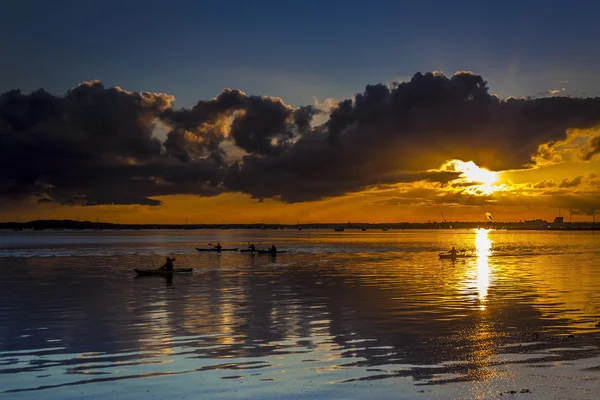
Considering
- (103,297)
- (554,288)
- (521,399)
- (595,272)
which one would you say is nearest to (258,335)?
(521,399)

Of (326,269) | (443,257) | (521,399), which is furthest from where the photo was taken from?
(443,257)

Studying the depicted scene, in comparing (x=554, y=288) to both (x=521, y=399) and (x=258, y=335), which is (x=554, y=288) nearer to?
(x=258, y=335)

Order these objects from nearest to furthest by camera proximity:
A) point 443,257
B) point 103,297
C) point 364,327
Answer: point 364,327 < point 103,297 < point 443,257

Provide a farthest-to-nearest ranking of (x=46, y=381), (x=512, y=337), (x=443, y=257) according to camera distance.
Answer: (x=443, y=257)
(x=512, y=337)
(x=46, y=381)

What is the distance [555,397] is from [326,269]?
76.5m

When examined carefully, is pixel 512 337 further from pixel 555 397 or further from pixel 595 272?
pixel 595 272

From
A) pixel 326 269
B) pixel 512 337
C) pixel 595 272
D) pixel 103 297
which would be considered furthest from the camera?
pixel 326 269

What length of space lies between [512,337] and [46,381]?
933 inches

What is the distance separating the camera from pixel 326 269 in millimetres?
98625

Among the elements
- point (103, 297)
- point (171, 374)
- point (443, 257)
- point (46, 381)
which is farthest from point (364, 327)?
point (443, 257)

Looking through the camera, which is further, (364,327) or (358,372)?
(364,327)

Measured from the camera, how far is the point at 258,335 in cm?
3653

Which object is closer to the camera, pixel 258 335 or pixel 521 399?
→ pixel 521 399

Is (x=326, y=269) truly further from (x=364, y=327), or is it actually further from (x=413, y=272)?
(x=364, y=327)
